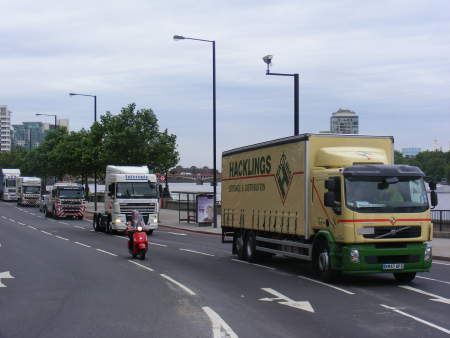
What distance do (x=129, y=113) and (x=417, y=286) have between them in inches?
1559

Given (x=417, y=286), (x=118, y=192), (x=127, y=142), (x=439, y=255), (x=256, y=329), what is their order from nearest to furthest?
(x=256, y=329) < (x=417, y=286) < (x=439, y=255) < (x=118, y=192) < (x=127, y=142)

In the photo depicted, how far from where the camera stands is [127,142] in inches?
2007

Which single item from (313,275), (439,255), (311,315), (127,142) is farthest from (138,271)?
(127,142)

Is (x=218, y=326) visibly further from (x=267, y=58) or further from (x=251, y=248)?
(x=267, y=58)

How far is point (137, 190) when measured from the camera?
33406 mm

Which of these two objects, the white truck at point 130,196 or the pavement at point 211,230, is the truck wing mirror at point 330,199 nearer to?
the pavement at point 211,230

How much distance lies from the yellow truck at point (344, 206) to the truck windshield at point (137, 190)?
48.4ft

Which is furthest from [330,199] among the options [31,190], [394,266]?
[31,190]

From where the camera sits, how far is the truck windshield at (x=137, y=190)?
33.2 metres

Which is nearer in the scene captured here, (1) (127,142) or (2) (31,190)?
(1) (127,142)

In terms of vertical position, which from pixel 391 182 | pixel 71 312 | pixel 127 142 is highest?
pixel 127 142

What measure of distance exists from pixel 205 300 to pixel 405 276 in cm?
536

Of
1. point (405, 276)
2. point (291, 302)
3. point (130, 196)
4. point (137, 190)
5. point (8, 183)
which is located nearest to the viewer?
point (291, 302)

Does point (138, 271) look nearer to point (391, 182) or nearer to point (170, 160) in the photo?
point (391, 182)
